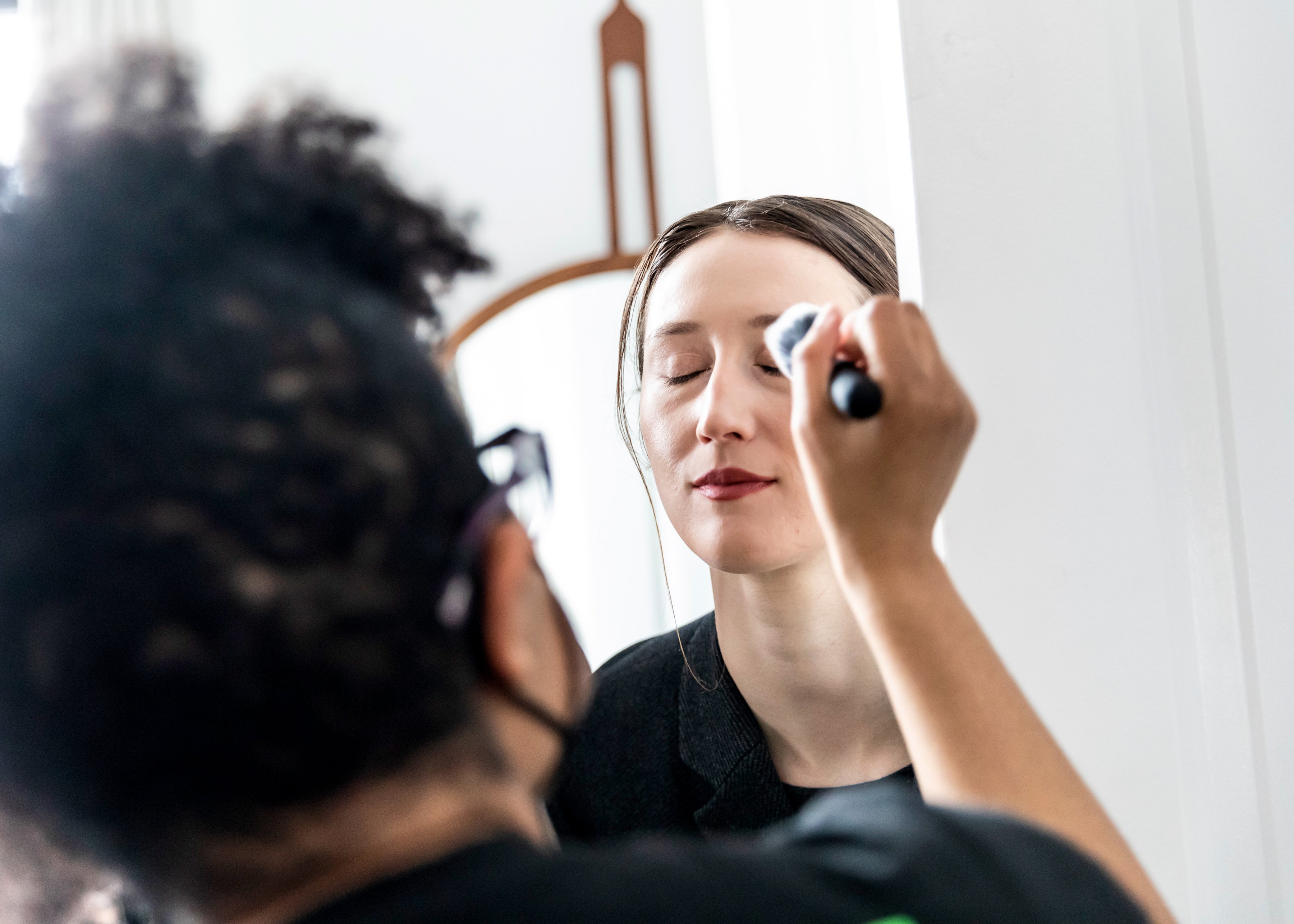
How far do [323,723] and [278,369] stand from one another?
10 centimetres

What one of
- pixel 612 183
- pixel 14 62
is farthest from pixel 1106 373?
pixel 14 62

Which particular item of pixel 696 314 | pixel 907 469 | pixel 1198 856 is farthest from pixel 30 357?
pixel 1198 856

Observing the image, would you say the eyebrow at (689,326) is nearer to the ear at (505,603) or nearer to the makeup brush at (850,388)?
the makeup brush at (850,388)

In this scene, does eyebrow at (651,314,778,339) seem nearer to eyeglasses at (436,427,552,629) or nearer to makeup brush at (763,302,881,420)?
makeup brush at (763,302,881,420)

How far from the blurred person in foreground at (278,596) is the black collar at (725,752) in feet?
1.28

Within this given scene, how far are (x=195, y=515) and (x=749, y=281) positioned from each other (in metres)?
0.54

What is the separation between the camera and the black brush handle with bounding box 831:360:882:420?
0.41 metres

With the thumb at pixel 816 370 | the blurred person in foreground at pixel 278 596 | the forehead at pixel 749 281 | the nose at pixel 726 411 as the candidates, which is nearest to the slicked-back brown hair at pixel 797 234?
the forehead at pixel 749 281

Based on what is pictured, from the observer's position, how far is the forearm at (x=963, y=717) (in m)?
0.40

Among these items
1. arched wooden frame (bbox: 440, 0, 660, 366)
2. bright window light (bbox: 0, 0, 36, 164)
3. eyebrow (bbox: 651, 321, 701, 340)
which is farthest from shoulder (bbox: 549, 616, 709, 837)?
bright window light (bbox: 0, 0, 36, 164)

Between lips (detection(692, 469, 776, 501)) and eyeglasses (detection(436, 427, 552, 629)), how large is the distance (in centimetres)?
35

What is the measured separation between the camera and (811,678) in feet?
2.50

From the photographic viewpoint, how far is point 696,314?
776mm

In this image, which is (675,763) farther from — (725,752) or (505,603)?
(505,603)
